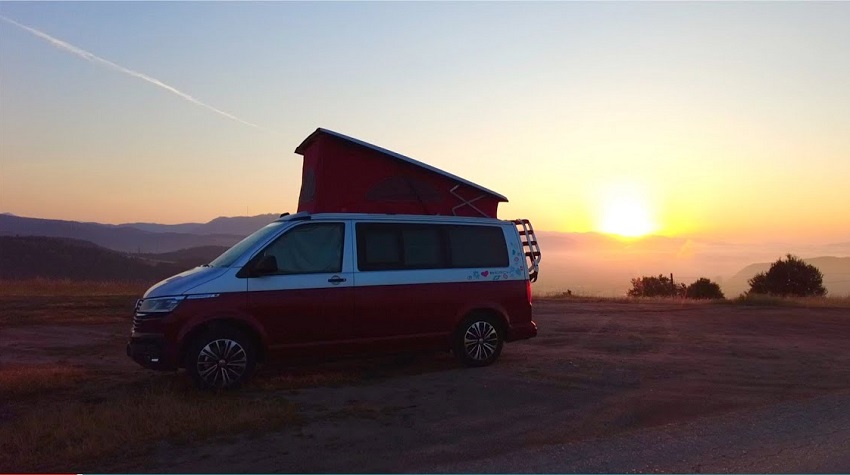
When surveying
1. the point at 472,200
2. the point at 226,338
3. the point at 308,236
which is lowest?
the point at 226,338

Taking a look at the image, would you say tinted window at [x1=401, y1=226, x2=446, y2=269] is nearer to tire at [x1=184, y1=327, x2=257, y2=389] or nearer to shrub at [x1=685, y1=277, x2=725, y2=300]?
tire at [x1=184, y1=327, x2=257, y2=389]

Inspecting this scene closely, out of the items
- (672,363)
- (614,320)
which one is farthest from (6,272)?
(672,363)

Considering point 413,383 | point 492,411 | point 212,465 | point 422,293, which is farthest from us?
point 422,293

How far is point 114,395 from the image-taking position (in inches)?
320

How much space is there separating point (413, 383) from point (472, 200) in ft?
11.4

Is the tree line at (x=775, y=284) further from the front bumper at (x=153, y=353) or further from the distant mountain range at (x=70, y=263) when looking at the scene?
the distant mountain range at (x=70, y=263)

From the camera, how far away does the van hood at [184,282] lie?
8.17m

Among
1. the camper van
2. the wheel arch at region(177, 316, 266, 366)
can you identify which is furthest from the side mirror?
the wheel arch at region(177, 316, 266, 366)

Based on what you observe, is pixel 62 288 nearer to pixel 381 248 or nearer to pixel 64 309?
pixel 64 309

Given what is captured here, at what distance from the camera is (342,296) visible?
9.03 meters

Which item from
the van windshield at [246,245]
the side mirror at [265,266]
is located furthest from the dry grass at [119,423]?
the van windshield at [246,245]

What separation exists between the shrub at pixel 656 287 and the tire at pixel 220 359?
3339 cm

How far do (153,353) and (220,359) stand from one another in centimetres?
76

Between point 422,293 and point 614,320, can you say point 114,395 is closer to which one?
point 422,293
